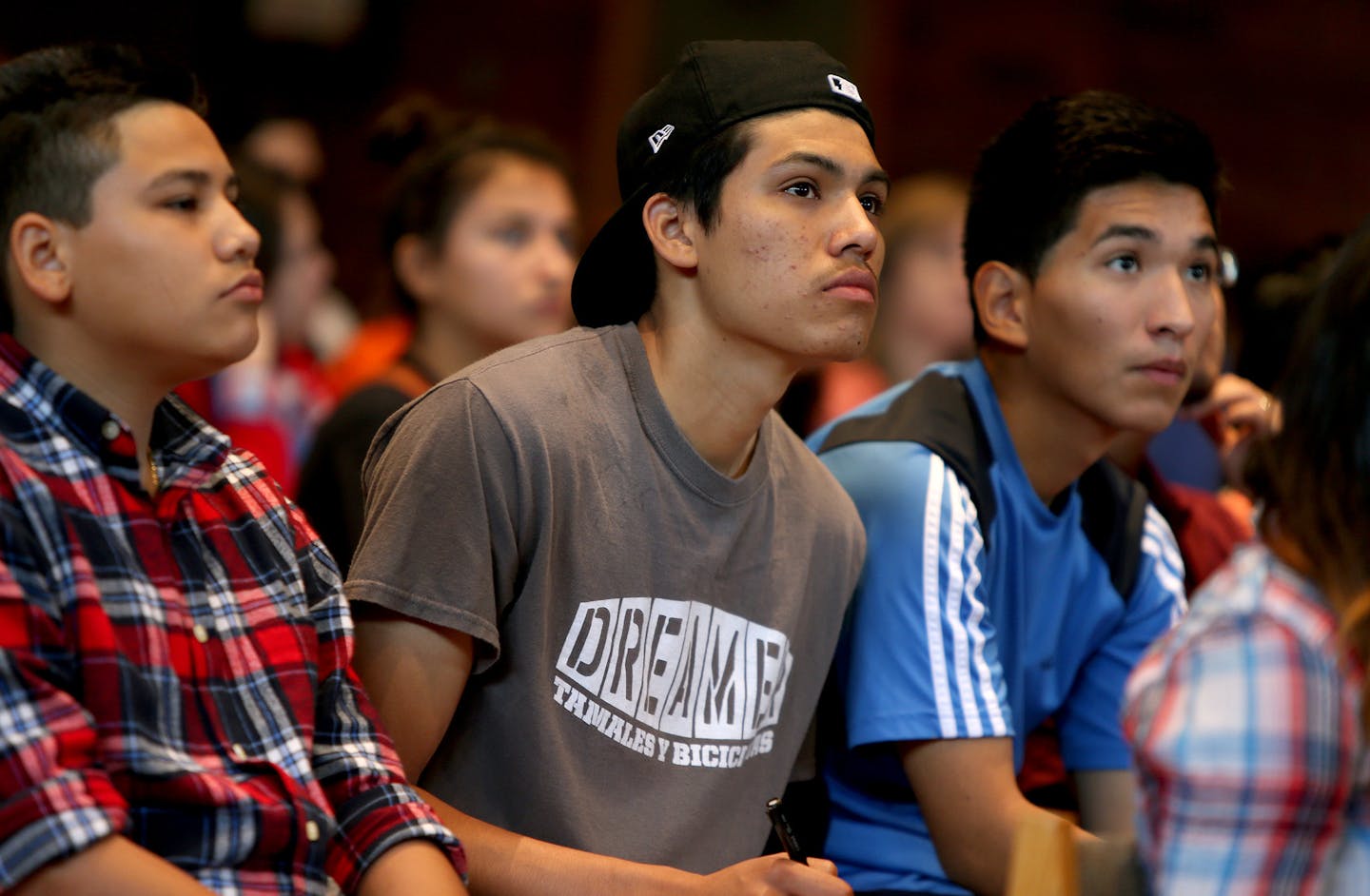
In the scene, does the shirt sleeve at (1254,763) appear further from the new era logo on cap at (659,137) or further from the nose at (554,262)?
the nose at (554,262)

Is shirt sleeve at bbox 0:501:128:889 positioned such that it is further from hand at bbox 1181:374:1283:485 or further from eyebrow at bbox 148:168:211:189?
hand at bbox 1181:374:1283:485

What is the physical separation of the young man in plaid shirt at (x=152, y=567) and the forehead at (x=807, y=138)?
58 centimetres

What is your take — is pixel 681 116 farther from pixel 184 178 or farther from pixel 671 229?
pixel 184 178

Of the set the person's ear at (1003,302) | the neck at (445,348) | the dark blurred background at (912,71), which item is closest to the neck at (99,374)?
the person's ear at (1003,302)

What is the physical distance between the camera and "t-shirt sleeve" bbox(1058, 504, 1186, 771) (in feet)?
6.66

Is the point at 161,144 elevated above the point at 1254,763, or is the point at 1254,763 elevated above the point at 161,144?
the point at 161,144

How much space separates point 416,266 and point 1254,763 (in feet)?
6.32

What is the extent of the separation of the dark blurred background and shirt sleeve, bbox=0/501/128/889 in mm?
4282

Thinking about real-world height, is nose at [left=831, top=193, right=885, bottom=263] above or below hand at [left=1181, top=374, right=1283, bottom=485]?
above

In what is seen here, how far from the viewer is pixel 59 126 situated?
4.24ft

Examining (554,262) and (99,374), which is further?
(554,262)

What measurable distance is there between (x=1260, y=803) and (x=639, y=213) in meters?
1.03

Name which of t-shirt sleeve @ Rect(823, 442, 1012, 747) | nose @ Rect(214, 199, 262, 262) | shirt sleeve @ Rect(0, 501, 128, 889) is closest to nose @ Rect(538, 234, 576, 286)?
t-shirt sleeve @ Rect(823, 442, 1012, 747)

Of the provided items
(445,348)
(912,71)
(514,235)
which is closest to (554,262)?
(514,235)
